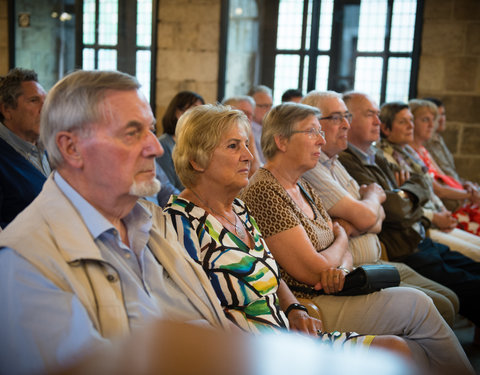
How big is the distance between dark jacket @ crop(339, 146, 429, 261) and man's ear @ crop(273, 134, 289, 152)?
0.90m

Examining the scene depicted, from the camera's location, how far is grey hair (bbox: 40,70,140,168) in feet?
4.29

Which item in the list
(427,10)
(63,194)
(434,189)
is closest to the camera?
(63,194)

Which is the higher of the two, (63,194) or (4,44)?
(4,44)

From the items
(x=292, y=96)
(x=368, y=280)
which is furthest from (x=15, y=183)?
(x=292, y=96)

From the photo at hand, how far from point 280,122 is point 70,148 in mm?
1368

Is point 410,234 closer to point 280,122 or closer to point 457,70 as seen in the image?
point 280,122

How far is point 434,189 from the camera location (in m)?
4.48

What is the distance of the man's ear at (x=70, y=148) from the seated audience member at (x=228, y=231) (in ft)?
1.78

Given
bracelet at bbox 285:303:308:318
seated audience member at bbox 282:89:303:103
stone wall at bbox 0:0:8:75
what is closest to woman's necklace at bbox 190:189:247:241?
bracelet at bbox 285:303:308:318

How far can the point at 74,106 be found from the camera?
1.31 m

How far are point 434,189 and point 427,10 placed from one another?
9.19ft

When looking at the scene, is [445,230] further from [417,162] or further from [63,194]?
[63,194]

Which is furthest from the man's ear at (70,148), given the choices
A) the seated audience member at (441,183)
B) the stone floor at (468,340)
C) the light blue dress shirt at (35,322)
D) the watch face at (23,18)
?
the watch face at (23,18)

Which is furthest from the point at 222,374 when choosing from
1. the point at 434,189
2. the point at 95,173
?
the point at 434,189
